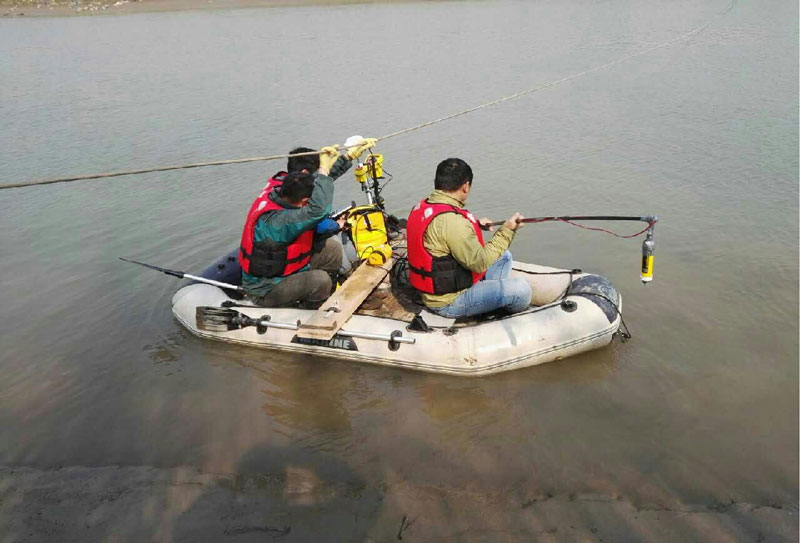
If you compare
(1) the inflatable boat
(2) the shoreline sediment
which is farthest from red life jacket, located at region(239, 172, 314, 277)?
(2) the shoreline sediment

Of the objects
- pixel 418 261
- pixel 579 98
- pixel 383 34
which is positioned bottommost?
pixel 418 261

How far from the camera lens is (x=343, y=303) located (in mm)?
5480

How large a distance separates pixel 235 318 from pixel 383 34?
22862 millimetres

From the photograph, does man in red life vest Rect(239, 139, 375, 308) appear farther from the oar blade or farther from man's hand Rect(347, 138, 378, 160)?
the oar blade

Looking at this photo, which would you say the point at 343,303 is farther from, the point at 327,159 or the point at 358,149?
the point at 358,149

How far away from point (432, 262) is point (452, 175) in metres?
0.72

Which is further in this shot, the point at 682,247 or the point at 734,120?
the point at 734,120

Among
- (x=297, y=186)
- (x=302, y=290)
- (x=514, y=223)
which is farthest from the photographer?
(x=302, y=290)

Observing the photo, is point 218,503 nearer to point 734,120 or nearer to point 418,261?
point 418,261

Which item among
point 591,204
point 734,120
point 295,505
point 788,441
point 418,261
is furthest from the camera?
point 734,120

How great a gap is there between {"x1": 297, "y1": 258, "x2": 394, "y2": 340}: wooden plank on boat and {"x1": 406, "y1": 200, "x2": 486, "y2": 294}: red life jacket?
0.64 m

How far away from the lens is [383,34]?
2598 cm

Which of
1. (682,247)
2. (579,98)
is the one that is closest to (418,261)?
(682,247)

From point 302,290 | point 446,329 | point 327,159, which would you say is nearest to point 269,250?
point 302,290
